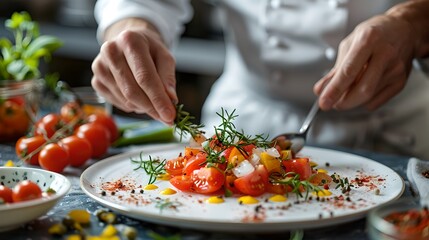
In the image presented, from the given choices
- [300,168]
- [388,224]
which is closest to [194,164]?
[300,168]

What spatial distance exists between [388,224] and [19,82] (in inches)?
39.3

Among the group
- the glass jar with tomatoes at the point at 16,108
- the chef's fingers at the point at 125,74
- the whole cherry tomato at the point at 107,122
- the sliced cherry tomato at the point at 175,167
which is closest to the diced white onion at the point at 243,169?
the sliced cherry tomato at the point at 175,167

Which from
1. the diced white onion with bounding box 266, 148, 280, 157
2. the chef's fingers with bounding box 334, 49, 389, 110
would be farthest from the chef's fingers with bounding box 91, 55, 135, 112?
the chef's fingers with bounding box 334, 49, 389, 110

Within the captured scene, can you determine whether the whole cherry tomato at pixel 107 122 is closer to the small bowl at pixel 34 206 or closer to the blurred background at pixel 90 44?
the small bowl at pixel 34 206

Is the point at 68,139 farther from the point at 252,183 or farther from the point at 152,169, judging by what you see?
the point at 252,183

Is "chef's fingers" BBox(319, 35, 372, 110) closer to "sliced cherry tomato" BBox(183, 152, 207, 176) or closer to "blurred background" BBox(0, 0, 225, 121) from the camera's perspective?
"sliced cherry tomato" BBox(183, 152, 207, 176)

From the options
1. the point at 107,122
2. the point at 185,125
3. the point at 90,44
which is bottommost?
the point at 90,44

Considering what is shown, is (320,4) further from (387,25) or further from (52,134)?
(52,134)

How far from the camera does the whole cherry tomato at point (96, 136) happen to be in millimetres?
1430

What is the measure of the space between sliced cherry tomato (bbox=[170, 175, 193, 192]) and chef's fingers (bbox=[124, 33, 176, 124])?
174 mm

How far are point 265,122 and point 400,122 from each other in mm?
342

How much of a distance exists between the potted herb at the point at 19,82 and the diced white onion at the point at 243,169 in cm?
66

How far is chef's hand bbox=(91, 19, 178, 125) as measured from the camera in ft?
4.10

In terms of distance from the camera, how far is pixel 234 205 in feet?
3.37
